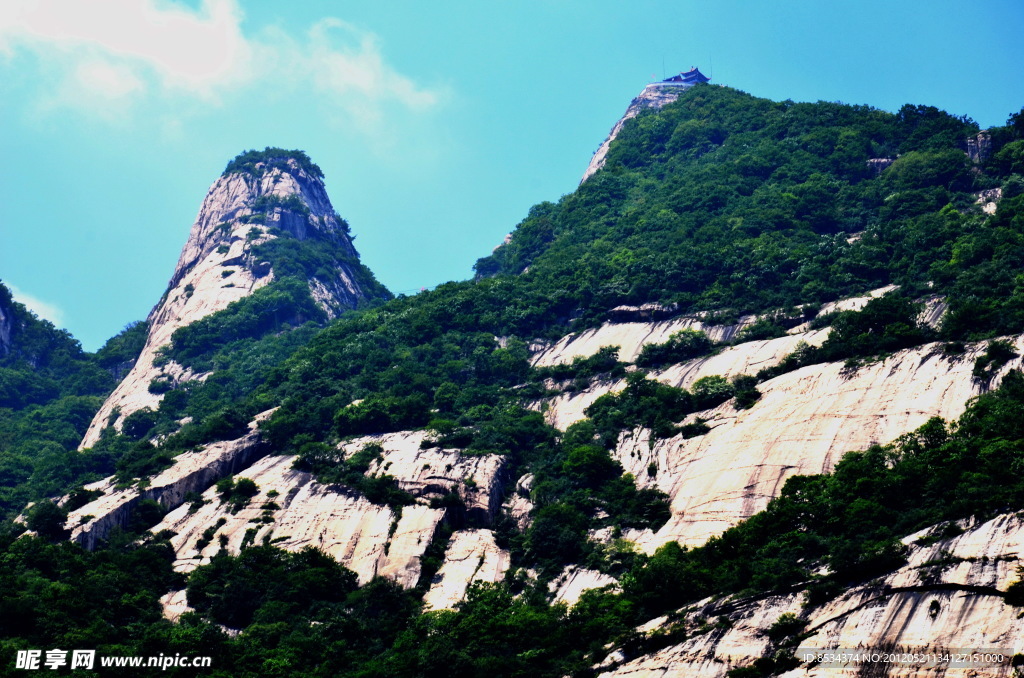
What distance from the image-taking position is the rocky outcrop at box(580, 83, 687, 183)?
164375 millimetres

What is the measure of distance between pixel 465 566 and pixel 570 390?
76.5 feet

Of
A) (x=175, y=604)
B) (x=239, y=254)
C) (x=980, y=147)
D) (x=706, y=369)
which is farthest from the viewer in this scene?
(x=239, y=254)

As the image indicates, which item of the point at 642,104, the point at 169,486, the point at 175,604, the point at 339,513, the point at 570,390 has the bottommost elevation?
the point at 175,604

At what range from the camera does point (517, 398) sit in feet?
298

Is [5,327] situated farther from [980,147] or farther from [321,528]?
[980,147]

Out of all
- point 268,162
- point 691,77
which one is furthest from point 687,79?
point 268,162

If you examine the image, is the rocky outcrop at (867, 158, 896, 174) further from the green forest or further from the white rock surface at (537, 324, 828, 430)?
the white rock surface at (537, 324, 828, 430)

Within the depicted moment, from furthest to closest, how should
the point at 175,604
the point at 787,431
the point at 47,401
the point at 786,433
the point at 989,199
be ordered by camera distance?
the point at 47,401 → the point at 989,199 → the point at 787,431 → the point at 786,433 → the point at 175,604

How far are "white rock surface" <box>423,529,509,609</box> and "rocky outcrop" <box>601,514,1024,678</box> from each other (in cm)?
1576

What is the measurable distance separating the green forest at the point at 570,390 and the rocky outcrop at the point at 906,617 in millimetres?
1069

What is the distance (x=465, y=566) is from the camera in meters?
69.9

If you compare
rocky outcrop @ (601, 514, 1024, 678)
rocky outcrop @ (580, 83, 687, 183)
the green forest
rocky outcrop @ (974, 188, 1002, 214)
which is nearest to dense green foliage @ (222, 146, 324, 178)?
the green forest

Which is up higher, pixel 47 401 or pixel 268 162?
pixel 268 162

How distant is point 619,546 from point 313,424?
31.1 meters
